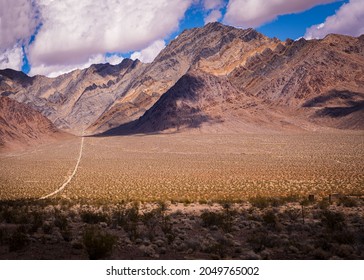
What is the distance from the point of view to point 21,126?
340 feet

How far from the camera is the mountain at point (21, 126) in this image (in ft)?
303

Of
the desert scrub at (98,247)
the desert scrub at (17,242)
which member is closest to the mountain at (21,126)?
the desert scrub at (17,242)

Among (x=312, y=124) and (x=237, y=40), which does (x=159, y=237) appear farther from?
(x=237, y=40)

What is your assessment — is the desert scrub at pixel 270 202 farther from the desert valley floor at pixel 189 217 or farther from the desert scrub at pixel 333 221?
the desert scrub at pixel 333 221

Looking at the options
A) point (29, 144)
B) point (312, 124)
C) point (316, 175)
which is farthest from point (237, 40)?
point (316, 175)

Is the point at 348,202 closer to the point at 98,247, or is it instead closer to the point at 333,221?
the point at 333,221

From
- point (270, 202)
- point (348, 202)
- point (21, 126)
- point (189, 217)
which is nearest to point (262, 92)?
point (21, 126)

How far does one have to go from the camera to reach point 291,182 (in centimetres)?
2795

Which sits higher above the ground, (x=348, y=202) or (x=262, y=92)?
(x=262, y=92)

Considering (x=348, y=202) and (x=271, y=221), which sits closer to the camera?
(x=271, y=221)

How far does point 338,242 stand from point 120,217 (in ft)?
24.0

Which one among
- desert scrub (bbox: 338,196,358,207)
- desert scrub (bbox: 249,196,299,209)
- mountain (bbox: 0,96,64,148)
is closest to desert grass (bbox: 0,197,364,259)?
desert scrub (bbox: 338,196,358,207)

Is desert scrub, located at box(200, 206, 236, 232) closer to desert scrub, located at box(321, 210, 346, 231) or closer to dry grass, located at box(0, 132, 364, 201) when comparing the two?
desert scrub, located at box(321, 210, 346, 231)

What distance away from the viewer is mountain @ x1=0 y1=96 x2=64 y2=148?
92500mm
